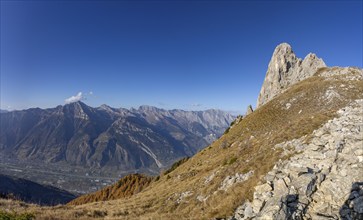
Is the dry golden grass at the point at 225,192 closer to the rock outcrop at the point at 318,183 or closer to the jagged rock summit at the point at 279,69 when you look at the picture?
the rock outcrop at the point at 318,183

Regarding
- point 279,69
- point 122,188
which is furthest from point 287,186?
point 279,69

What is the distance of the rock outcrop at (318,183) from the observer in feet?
66.5

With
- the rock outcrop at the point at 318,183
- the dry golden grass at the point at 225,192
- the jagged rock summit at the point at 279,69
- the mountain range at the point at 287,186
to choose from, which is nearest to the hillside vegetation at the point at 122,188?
the jagged rock summit at the point at 279,69

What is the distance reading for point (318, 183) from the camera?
23062 millimetres

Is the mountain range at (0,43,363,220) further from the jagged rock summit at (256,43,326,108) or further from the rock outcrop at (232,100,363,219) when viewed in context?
the jagged rock summit at (256,43,326,108)

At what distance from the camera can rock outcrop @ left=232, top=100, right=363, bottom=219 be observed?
20281mm

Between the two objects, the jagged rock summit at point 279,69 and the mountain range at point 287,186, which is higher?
the jagged rock summit at point 279,69

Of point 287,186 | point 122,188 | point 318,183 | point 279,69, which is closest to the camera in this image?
point 318,183

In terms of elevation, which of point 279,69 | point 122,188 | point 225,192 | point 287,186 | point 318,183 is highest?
point 279,69

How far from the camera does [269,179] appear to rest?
26.3 metres

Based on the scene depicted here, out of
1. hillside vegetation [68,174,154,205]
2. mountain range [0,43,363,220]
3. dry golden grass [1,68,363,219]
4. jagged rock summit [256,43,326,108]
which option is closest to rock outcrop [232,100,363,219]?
mountain range [0,43,363,220]

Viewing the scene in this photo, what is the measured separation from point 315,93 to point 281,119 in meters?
13.2

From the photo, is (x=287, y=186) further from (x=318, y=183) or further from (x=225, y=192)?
(x=225, y=192)

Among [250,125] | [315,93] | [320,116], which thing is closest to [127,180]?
[250,125]
